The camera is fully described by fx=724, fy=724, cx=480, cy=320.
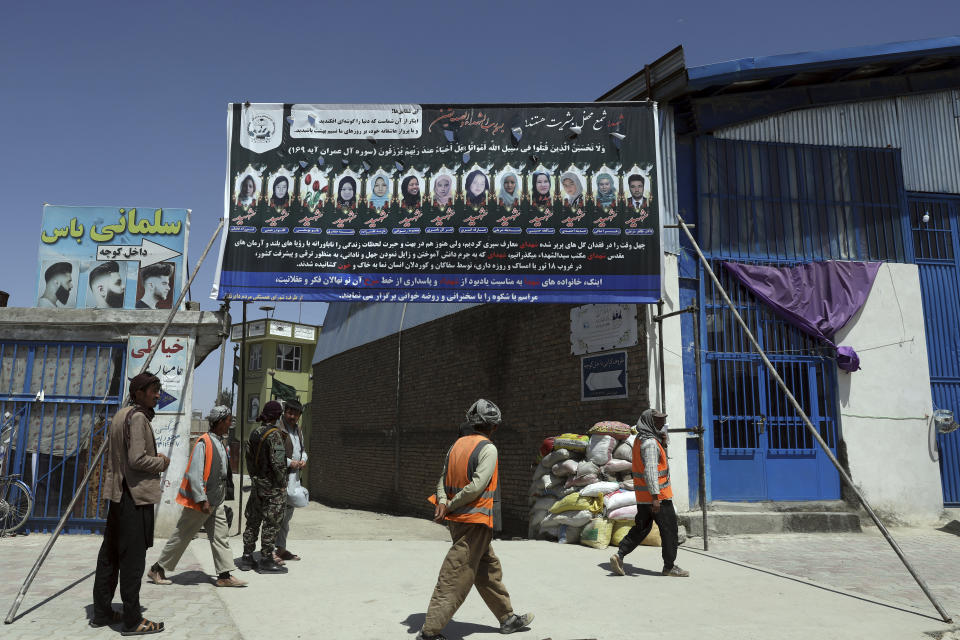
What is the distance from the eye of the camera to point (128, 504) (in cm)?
480

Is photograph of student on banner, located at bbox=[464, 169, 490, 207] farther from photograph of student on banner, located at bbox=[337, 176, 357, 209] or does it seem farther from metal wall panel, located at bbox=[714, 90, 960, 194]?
metal wall panel, located at bbox=[714, 90, 960, 194]

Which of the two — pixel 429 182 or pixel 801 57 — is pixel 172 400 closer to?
pixel 429 182

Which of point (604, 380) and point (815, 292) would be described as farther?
point (815, 292)

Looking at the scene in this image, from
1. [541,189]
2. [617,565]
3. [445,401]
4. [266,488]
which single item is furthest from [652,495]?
[445,401]

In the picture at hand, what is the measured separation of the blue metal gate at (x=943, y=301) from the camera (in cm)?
1099

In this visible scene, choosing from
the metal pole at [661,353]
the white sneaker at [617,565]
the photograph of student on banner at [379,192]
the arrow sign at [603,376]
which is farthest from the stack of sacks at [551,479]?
the photograph of student on banner at [379,192]

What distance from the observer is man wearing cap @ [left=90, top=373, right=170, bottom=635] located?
15.5 feet

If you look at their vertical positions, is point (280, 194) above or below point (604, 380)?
above

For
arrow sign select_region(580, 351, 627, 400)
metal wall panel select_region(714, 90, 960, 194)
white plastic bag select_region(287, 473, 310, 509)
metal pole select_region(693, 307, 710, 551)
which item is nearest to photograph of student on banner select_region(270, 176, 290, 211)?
white plastic bag select_region(287, 473, 310, 509)

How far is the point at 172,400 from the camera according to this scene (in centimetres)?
915

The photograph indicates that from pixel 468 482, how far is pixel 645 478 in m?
2.78

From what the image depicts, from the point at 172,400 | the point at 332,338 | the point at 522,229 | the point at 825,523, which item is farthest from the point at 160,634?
the point at 332,338

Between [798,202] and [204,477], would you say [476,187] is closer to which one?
[798,202]

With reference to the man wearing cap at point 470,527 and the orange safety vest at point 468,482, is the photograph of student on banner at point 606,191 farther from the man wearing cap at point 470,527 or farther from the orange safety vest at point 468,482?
the orange safety vest at point 468,482
